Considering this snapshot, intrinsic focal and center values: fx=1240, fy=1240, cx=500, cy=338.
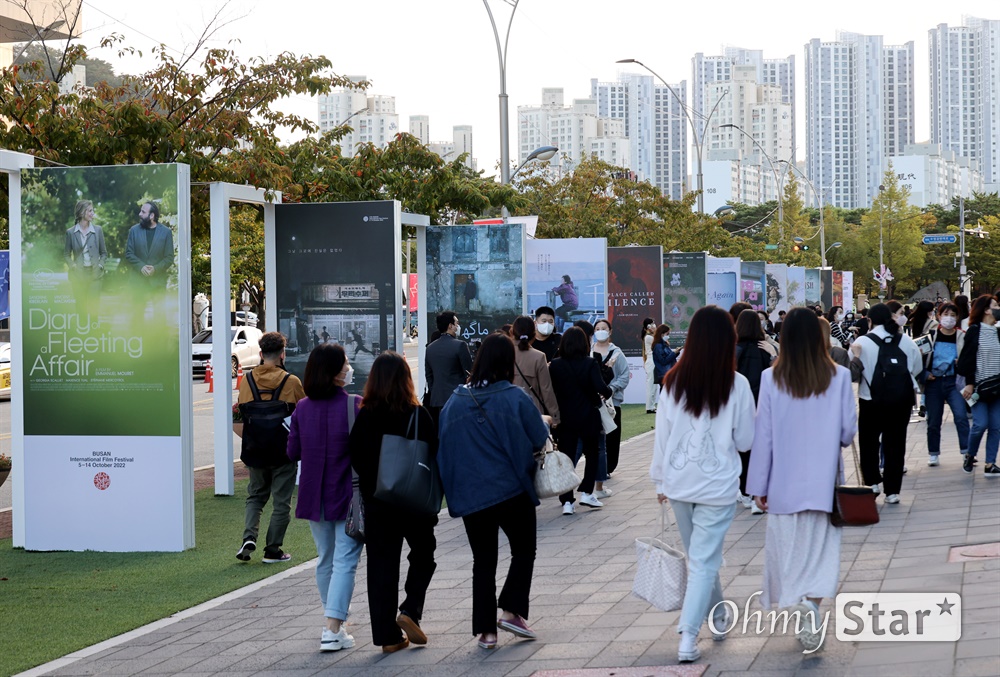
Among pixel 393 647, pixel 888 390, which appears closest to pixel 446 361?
pixel 888 390

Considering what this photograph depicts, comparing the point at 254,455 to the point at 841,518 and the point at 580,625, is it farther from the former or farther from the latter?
the point at 841,518

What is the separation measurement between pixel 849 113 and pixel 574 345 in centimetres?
19116

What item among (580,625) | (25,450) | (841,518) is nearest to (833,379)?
(841,518)

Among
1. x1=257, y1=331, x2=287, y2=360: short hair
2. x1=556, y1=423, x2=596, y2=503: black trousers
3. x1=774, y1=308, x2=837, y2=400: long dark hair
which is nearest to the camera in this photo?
x1=774, y1=308, x2=837, y2=400: long dark hair

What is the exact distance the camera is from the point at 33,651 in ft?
23.1

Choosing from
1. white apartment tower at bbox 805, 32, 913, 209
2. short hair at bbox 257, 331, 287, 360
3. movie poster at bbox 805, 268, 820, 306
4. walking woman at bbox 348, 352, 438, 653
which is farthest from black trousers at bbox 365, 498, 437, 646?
white apartment tower at bbox 805, 32, 913, 209

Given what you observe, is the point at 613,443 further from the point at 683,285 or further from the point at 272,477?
the point at 683,285

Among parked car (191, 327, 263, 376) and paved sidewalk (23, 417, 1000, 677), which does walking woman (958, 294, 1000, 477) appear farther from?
parked car (191, 327, 263, 376)

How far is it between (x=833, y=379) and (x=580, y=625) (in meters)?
2.00

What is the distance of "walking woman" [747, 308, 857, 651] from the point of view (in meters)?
5.87

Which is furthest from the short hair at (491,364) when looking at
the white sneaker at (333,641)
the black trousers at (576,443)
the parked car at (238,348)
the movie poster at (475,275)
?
the parked car at (238,348)

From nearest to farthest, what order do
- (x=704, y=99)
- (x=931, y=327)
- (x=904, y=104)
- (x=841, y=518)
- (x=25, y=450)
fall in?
(x=841, y=518)
(x=25, y=450)
(x=931, y=327)
(x=704, y=99)
(x=904, y=104)

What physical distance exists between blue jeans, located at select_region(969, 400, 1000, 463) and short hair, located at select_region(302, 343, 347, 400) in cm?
725

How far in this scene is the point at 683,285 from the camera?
27.4 m
